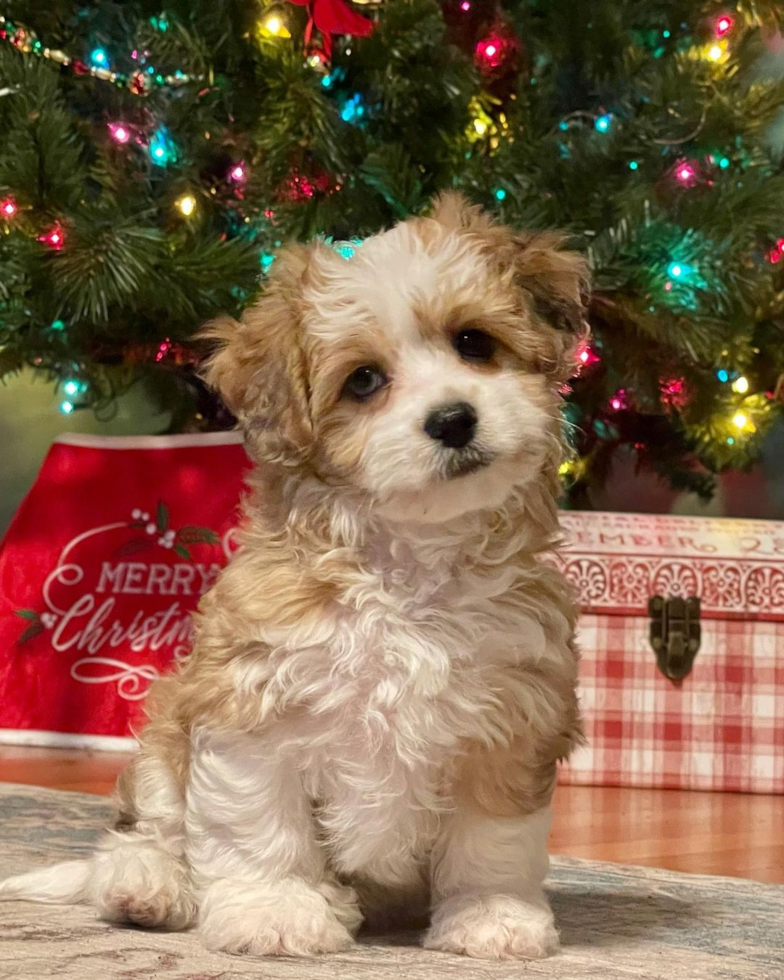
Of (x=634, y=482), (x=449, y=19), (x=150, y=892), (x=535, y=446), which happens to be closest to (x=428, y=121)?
(x=449, y=19)

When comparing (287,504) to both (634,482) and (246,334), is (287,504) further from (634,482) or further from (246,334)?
(634,482)

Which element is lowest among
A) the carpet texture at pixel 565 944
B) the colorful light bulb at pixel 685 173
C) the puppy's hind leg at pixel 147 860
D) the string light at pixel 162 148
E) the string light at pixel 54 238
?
the carpet texture at pixel 565 944

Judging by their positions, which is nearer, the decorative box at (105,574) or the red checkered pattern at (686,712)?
the red checkered pattern at (686,712)

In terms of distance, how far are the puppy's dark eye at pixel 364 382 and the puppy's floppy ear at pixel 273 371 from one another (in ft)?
0.17

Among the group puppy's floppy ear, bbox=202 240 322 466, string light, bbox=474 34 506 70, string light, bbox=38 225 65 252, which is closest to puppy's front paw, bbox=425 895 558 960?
puppy's floppy ear, bbox=202 240 322 466

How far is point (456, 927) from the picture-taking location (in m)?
1.45

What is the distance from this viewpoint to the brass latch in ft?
9.96

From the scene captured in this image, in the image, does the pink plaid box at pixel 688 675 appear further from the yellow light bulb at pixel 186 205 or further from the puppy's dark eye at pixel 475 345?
the puppy's dark eye at pixel 475 345

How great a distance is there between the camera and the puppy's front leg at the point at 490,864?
4.70 ft

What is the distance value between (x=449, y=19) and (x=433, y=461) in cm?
224

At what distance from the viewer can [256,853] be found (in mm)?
1428

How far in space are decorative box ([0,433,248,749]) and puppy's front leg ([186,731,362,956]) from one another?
1.82 m

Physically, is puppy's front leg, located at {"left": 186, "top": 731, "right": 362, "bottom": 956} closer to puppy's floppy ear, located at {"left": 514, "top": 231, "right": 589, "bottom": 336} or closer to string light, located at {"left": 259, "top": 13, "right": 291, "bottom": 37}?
puppy's floppy ear, located at {"left": 514, "top": 231, "right": 589, "bottom": 336}

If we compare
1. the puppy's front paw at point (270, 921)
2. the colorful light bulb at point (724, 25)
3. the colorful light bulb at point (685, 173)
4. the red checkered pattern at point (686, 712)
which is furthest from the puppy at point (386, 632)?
the colorful light bulb at point (724, 25)
